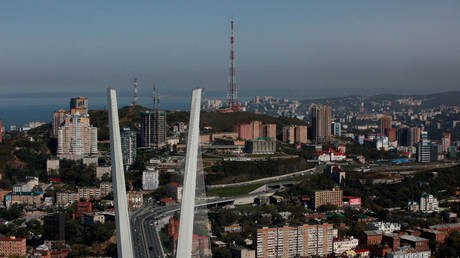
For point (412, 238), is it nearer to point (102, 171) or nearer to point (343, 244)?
point (343, 244)

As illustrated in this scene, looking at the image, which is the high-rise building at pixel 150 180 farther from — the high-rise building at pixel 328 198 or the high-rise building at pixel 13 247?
the high-rise building at pixel 13 247

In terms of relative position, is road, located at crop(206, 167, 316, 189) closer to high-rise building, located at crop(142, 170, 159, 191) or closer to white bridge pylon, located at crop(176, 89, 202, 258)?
high-rise building, located at crop(142, 170, 159, 191)

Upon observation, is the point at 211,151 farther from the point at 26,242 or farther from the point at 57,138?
the point at 26,242

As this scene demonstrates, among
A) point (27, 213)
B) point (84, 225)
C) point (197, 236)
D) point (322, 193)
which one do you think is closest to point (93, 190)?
point (27, 213)

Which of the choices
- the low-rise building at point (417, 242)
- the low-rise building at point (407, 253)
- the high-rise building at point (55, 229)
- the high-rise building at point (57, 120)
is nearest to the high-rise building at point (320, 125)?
the high-rise building at point (57, 120)

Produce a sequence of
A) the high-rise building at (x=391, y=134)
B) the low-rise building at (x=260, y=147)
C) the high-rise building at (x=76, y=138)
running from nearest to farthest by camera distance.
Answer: the high-rise building at (x=76, y=138)
the low-rise building at (x=260, y=147)
the high-rise building at (x=391, y=134)

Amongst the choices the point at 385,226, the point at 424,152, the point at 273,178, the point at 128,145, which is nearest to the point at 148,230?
the point at 385,226

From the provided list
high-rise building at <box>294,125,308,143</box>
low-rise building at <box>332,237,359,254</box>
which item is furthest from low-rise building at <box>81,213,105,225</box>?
high-rise building at <box>294,125,308,143</box>
